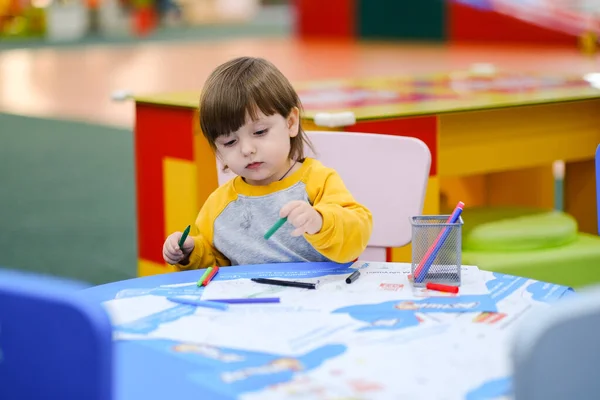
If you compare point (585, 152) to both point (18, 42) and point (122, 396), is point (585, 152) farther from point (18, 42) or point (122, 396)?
point (18, 42)

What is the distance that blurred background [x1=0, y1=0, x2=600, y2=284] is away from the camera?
14.7 ft

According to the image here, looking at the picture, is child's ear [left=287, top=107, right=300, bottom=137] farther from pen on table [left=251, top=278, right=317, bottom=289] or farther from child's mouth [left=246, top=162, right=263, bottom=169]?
pen on table [left=251, top=278, right=317, bottom=289]

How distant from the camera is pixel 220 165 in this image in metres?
2.28

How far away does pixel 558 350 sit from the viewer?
79cm

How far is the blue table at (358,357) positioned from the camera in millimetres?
1092

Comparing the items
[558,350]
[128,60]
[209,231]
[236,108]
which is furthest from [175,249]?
[128,60]

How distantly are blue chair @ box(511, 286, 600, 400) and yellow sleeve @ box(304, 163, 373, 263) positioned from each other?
81 centimetres

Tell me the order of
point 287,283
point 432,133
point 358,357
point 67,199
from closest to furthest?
point 358,357 < point 287,283 < point 432,133 < point 67,199

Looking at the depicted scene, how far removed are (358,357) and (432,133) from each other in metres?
1.66

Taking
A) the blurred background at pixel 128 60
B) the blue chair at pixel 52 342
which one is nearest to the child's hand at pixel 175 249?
the blue chair at pixel 52 342

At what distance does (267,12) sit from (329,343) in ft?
71.6

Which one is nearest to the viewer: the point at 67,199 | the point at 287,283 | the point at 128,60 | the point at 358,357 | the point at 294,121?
the point at 358,357

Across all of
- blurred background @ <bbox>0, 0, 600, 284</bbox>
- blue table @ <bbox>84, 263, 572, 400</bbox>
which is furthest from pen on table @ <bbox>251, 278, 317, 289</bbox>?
blurred background @ <bbox>0, 0, 600, 284</bbox>

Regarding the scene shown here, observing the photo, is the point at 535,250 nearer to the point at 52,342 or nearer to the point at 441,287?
the point at 441,287
